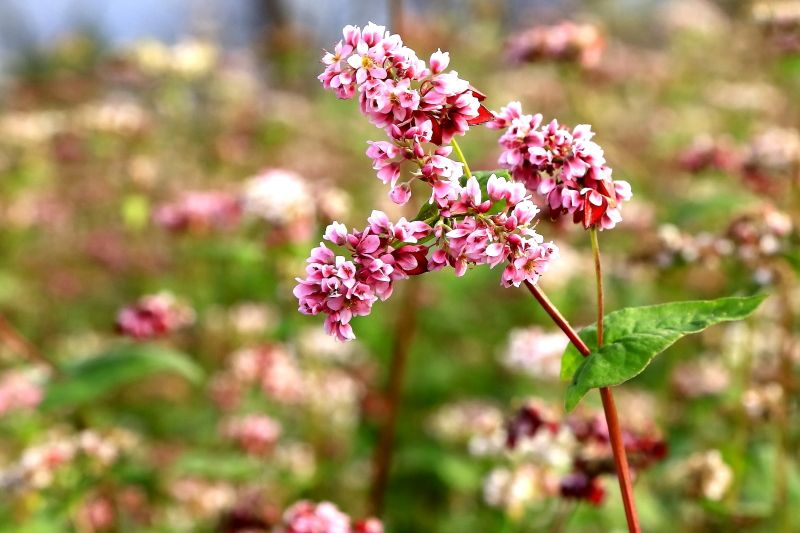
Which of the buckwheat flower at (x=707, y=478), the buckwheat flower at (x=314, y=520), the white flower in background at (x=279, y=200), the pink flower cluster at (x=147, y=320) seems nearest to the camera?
the buckwheat flower at (x=314, y=520)

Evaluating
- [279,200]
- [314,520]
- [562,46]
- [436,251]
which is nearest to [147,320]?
[279,200]

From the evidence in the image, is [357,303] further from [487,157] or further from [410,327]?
[487,157]

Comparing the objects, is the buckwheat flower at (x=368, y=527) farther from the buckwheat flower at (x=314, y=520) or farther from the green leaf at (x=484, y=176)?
the green leaf at (x=484, y=176)

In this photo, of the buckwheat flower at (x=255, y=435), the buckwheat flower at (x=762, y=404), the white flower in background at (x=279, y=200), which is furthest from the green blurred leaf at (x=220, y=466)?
the buckwheat flower at (x=762, y=404)

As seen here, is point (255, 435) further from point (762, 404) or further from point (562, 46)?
point (562, 46)

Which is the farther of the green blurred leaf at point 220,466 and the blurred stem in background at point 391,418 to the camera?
the blurred stem in background at point 391,418

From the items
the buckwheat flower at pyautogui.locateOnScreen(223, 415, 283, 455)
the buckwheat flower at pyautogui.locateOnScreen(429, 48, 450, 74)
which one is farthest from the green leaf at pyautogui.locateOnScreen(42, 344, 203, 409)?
the buckwheat flower at pyautogui.locateOnScreen(429, 48, 450, 74)
